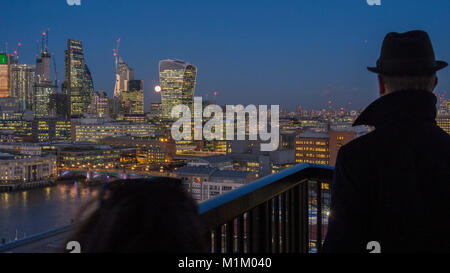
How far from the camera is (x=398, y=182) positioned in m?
0.62

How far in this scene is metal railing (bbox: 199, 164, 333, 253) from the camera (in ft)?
2.69

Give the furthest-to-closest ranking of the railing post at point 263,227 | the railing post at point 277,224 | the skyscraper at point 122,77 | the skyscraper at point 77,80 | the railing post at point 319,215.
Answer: the skyscraper at point 122,77
the skyscraper at point 77,80
the railing post at point 319,215
the railing post at point 277,224
the railing post at point 263,227

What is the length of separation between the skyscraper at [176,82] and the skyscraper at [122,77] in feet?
69.8

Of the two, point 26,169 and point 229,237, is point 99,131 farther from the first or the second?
point 229,237

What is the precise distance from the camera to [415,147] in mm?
618

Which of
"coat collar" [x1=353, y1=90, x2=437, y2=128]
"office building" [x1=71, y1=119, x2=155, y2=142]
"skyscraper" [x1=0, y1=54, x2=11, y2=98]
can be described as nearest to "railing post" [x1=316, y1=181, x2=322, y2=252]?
"coat collar" [x1=353, y1=90, x2=437, y2=128]

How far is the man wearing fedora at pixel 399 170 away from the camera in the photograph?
24.2 inches

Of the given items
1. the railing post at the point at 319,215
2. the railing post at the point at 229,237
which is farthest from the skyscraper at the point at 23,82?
the railing post at the point at 229,237

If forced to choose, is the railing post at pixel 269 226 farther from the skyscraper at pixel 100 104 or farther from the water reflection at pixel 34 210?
the skyscraper at pixel 100 104

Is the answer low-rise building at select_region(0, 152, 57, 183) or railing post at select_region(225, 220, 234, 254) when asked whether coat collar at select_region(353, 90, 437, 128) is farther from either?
low-rise building at select_region(0, 152, 57, 183)

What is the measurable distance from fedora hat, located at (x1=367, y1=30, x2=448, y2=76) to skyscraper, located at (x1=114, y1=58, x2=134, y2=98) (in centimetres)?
7162
